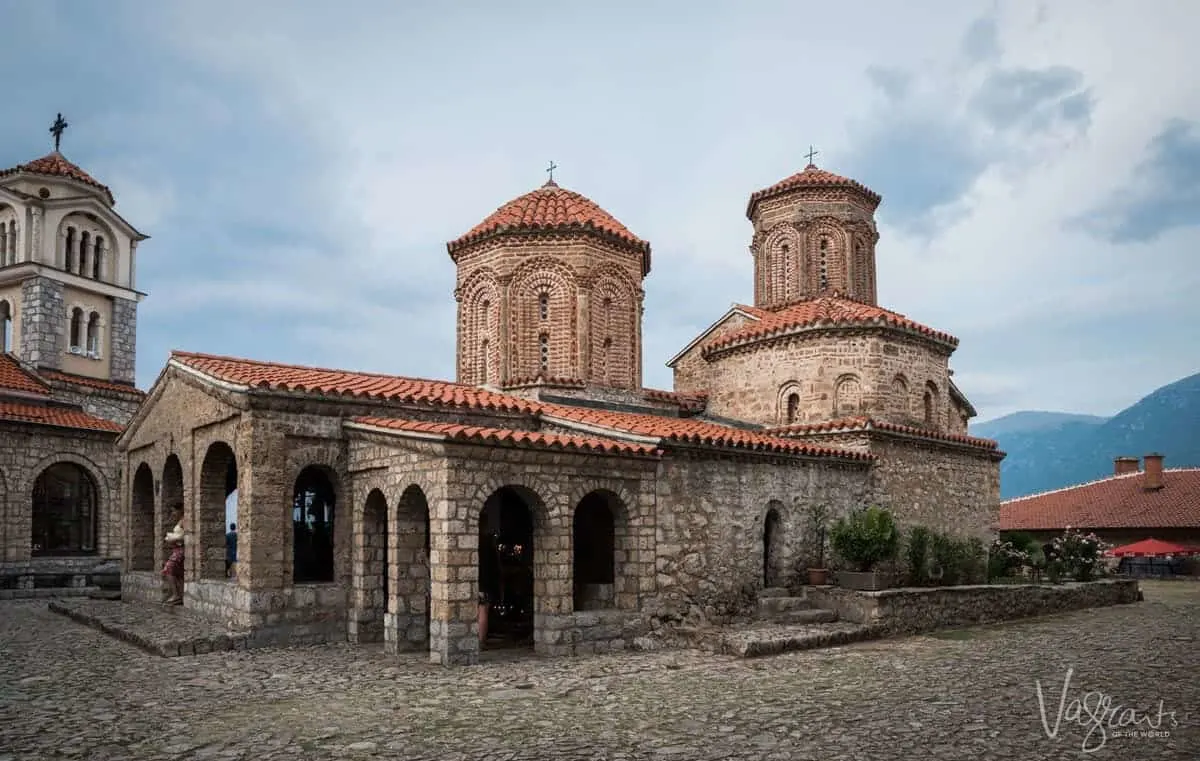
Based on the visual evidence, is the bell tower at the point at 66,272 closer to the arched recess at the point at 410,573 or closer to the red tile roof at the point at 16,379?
the red tile roof at the point at 16,379

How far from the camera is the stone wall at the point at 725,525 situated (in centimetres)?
1359

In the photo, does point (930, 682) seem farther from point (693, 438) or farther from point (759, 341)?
point (759, 341)

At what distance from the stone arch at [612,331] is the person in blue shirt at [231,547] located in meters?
7.04

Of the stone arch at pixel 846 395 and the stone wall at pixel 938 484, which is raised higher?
the stone arch at pixel 846 395

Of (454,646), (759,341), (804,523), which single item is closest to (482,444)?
(454,646)

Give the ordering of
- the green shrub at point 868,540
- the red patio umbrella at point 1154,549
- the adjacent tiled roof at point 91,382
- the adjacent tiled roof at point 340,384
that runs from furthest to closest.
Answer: the red patio umbrella at point 1154,549, the adjacent tiled roof at point 91,382, the green shrub at point 868,540, the adjacent tiled roof at point 340,384

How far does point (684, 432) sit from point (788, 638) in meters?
3.34

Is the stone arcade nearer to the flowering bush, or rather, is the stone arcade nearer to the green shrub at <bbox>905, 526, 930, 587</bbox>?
the green shrub at <bbox>905, 526, 930, 587</bbox>

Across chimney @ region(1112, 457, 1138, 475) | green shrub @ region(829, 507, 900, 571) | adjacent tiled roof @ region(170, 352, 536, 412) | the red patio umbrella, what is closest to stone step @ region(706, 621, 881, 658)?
green shrub @ region(829, 507, 900, 571)

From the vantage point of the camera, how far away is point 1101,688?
9.88 metres

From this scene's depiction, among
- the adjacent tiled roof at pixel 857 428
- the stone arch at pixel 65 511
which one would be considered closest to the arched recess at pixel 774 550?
the adjacent tiled roof at pixel 857 428

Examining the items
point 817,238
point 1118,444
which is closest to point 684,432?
point 817,238

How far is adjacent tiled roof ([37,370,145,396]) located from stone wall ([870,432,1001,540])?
19372 millimetres

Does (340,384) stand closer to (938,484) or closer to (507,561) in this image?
(507,561)
